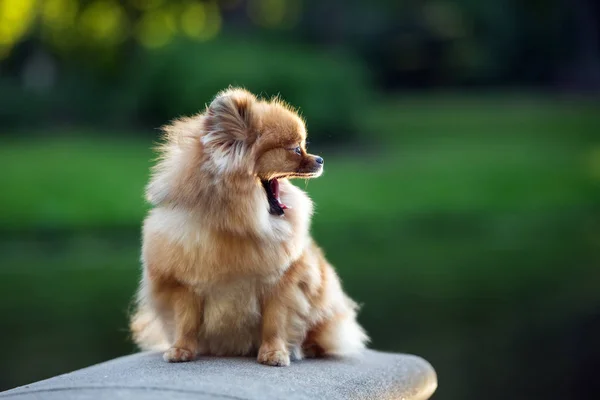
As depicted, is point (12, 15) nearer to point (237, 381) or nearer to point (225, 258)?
point (225, 258)

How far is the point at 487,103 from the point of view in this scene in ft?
74.4

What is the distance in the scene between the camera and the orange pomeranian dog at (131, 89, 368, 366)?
4.03 meters

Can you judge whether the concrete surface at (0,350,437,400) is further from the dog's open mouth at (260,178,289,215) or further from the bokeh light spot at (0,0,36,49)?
the bokeh light spot at (0,0,36,49)

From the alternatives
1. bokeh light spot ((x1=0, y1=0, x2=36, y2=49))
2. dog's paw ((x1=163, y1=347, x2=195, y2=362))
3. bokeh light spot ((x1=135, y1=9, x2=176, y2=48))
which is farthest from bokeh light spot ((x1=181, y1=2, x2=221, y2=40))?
dog's paw ((x1=163, y1=347, x2=195, y2=362))

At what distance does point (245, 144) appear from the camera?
4016 mm

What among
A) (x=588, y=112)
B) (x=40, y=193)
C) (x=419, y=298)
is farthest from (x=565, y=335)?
(x=588, y=112)

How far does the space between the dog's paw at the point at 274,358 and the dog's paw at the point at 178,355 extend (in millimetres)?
333

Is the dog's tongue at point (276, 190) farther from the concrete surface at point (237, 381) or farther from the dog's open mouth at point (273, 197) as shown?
the concrete surface at point (237, 381)

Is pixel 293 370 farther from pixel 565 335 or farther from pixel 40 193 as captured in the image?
pixel 40 193

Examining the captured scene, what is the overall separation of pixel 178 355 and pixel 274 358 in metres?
0.45

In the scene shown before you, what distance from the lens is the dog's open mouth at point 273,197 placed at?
419 centimetres

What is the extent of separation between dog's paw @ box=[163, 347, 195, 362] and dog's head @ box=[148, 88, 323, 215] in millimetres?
705

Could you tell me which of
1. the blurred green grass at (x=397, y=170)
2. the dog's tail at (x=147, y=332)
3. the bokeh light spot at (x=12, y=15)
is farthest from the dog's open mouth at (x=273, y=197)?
the bokeh light spot at (x=12, y=15)

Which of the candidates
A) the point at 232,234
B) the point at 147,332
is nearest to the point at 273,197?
the point at 232,234
